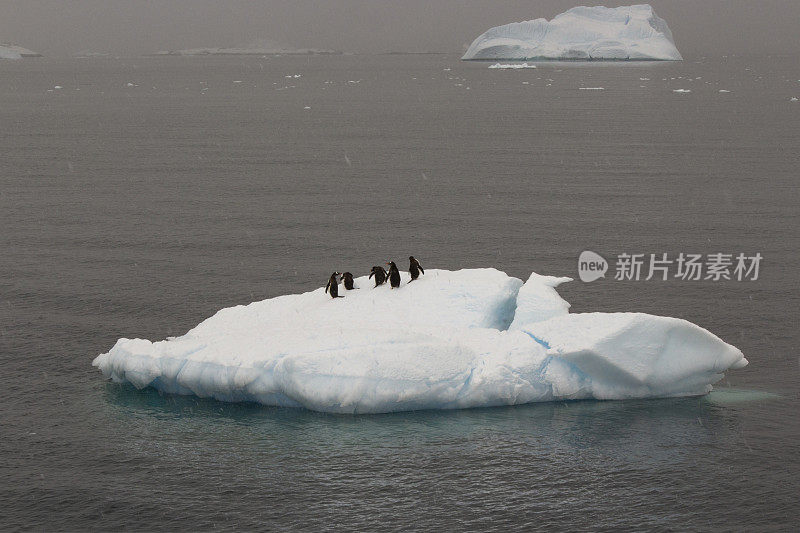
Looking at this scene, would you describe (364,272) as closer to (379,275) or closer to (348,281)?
(348,281)

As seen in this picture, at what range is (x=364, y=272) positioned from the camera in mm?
45188

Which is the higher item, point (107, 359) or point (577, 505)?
point (107, 359)

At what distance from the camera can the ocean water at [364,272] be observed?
23.5m

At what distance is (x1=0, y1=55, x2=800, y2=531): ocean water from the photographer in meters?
23.5

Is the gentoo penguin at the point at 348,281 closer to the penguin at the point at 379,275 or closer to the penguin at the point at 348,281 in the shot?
the penguin at the point at 348,281

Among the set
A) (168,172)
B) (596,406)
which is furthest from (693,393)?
(168,172)

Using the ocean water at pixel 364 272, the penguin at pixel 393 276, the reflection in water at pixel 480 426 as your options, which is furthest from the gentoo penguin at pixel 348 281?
the reflection in water at pixel 480 426

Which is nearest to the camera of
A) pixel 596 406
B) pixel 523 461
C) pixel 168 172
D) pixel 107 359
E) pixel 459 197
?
pixel 523 461

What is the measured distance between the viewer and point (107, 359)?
103 ft

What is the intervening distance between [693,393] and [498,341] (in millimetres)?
6368

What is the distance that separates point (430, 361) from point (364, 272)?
17.1 metres

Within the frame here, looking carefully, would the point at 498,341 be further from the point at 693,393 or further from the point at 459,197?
the point at 459,197

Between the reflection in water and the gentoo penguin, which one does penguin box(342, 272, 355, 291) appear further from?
the reflection in water

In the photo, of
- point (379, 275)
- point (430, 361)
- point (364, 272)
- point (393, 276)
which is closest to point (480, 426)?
point (430, 361)
